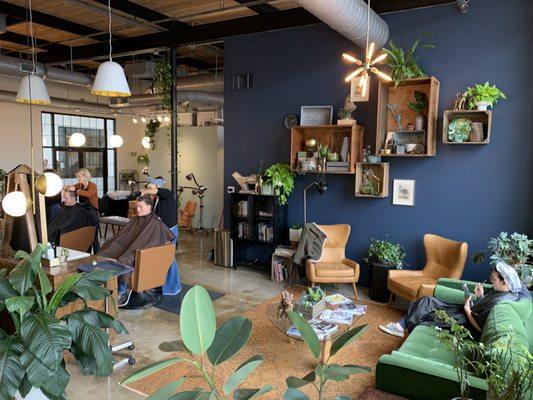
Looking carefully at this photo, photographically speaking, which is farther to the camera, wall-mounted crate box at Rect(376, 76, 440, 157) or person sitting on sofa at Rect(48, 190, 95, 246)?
person sitting on sofa at Rect(48, 190, 95, 246)

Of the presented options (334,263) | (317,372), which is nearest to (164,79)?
(334,263)

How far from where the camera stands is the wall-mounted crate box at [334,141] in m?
5.71

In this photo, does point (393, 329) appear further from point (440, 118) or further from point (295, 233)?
point (440, 118)

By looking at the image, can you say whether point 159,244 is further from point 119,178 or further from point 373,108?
point 119,178

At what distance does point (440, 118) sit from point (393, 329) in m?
2.57

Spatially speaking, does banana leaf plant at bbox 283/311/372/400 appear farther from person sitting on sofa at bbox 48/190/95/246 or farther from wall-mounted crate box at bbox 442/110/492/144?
person sitting on sofa at bbox 48/190/95/246

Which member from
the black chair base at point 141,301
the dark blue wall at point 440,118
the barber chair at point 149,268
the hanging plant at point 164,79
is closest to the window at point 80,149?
the hanging plant at point 164,79

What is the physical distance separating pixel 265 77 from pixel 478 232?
145 inches

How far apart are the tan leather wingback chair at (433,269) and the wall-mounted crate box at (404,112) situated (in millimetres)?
1076

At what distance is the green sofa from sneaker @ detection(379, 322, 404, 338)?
109 centimetres

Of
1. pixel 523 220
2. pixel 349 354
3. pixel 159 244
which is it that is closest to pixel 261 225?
pixel 159 244

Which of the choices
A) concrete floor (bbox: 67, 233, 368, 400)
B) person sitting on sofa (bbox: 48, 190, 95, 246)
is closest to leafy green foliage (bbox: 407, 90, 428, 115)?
concrete floor (bbox: 67, 233, 368, 400)

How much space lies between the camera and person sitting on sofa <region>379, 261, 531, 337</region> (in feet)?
11.2

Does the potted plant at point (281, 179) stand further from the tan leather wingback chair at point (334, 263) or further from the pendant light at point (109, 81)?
the pendant light at point (109, 81)
